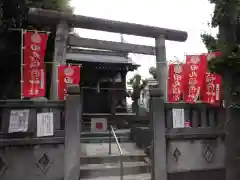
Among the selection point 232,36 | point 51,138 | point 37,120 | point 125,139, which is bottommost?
point 125,139

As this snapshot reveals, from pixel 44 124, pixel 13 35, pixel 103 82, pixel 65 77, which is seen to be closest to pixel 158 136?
pixel 44 124

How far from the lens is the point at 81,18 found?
8.88 meters

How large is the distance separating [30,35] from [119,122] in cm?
873

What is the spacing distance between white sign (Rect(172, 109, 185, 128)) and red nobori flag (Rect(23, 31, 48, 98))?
14.3 ft

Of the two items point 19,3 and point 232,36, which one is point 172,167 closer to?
point 232,36

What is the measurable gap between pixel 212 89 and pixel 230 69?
198cm

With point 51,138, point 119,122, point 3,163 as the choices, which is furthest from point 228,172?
point 119,122

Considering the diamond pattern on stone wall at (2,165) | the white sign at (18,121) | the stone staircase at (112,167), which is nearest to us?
the diamond pattern on stone wall at (2,165)

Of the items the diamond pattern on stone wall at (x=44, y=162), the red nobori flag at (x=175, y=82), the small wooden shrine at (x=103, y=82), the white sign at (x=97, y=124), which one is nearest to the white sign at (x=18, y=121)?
the diamond pattern on stone wall at (x=44, y=162)

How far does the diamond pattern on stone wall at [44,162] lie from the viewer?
6008mm

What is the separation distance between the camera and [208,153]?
24.0 ft

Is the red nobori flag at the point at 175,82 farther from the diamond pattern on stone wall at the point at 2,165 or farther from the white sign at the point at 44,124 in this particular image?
the diamond pattern on stone wall at the point at 2,165

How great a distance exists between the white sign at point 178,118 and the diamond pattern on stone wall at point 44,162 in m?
3.51

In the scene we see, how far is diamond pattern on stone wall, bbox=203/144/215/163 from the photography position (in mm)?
7282
